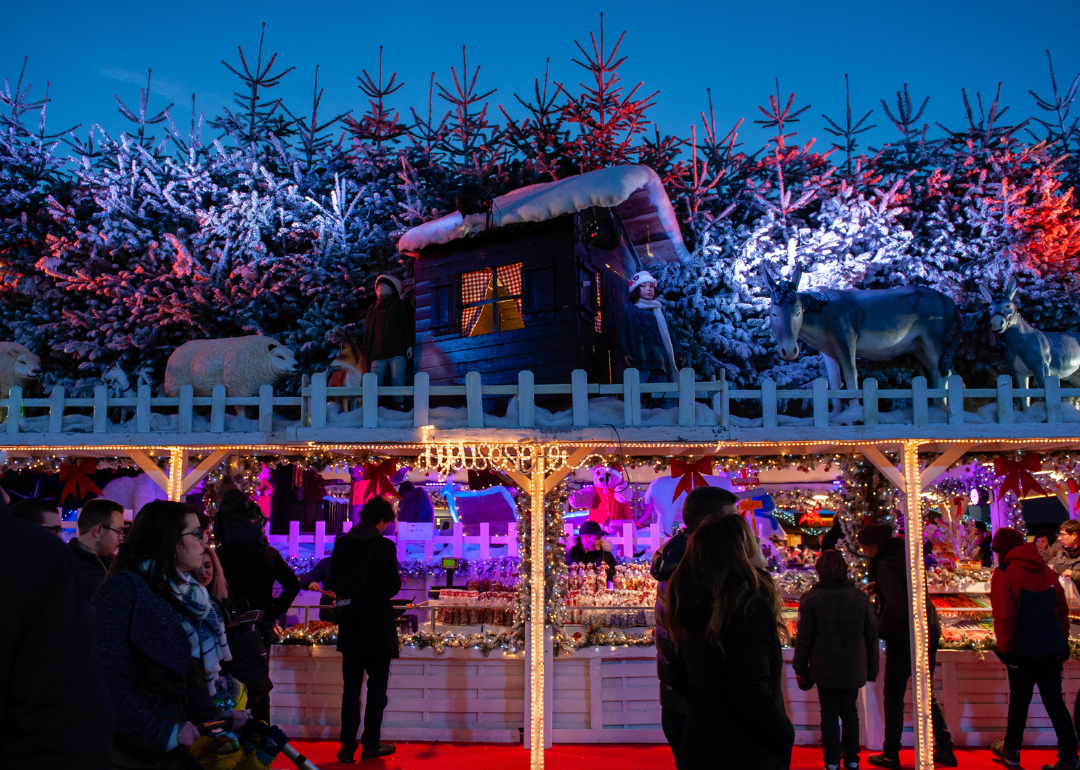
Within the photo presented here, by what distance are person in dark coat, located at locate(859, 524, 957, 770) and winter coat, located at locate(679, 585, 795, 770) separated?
454cm

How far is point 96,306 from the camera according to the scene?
13820 mm

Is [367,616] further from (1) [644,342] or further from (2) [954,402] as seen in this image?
(2) [954,402]

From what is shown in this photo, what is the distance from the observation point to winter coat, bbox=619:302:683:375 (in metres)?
9.77

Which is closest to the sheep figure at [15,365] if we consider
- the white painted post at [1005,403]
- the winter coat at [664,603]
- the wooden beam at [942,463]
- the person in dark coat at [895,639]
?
the winter coat at [664,603]

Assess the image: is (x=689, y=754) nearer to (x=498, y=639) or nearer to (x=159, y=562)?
(x=159, y=562)

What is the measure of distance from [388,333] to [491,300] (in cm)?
163

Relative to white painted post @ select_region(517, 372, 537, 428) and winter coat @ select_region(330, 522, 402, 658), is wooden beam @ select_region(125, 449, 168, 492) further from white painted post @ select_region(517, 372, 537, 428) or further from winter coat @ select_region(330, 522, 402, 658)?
white painted post @ select_region(517, 372, 537, 428)

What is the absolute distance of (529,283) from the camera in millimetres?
9211

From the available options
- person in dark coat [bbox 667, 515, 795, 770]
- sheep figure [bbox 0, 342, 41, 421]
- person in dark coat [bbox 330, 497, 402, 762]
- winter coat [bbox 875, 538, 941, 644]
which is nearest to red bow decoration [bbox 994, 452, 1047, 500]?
winter coat [bbox 875, 538, 941, 644]

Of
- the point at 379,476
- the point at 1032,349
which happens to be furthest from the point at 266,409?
the point at 1032,349

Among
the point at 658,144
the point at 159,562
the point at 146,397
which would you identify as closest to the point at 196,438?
the point at 146,397

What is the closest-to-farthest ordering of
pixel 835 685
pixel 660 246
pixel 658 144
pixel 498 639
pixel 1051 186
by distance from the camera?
pixel 835 685
pixel 498 639
pixel 660 246
pixel 1051 186
pixel 658 144

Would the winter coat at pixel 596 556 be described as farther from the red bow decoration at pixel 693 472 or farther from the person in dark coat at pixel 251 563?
the person in dark coat at pixel 251 563

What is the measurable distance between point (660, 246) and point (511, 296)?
3.37 meters
